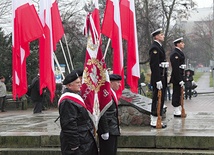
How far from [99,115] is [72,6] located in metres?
23.7

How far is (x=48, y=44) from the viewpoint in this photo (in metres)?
7.74

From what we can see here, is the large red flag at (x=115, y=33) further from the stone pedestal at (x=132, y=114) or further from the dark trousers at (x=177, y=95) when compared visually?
the dark trousers at (x=177, y=95)

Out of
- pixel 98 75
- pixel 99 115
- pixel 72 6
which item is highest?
pixel 72 6

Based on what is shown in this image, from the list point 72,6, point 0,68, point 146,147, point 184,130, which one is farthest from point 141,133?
point 72,6

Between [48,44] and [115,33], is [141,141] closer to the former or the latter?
[115,33]

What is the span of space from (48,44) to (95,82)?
2.35m

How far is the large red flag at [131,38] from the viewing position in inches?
316

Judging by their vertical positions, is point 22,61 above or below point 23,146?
above

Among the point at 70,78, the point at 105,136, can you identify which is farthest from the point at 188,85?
the point at 70,78

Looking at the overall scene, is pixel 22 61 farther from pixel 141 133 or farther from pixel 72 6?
pixel 72 6

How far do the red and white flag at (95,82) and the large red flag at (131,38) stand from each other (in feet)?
7.09

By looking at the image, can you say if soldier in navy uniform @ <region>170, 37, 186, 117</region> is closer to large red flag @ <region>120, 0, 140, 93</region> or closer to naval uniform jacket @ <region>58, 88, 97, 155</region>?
large red flag @ <region>120, 0, 140, 93</region>

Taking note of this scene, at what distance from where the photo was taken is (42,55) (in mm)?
7730

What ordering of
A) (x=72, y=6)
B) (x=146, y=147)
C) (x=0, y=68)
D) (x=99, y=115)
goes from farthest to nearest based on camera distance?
(x=72, y=6)
(x=0, y=68)
(x=146, y=147)
(x=99, y=115)
